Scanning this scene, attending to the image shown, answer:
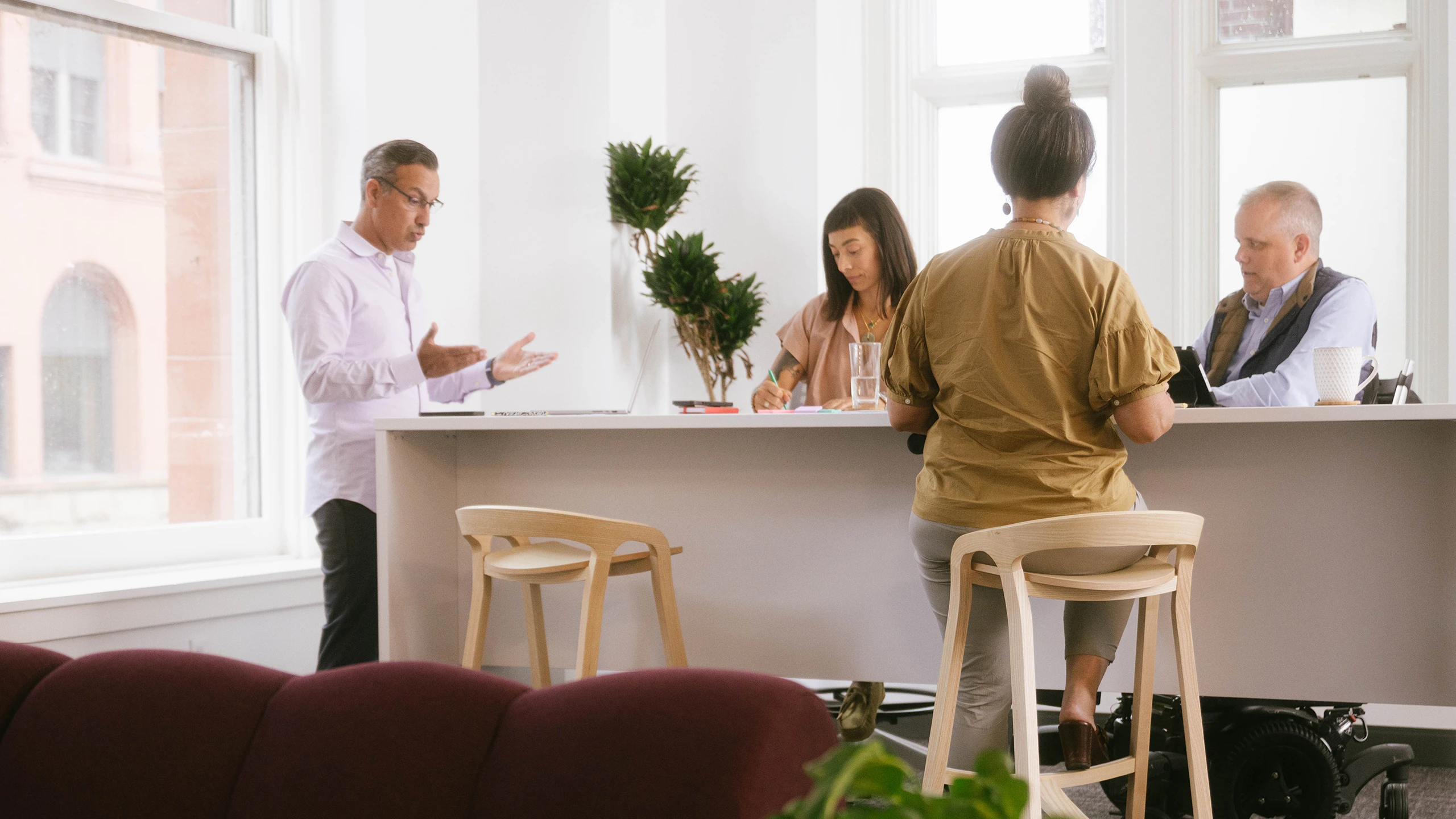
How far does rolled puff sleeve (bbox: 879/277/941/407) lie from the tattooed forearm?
160 cm

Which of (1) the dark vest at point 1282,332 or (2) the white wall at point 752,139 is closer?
(1) the dark vest at point 1282,332

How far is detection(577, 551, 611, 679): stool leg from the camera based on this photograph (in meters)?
2.17

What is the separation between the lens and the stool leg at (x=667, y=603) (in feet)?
7.71

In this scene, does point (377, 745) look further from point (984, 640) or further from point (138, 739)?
point (984, 640)

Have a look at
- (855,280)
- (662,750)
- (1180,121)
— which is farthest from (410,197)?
(1180,121)

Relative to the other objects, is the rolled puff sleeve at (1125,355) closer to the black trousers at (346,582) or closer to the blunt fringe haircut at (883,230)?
the blunt fringe haircut at (883,230)

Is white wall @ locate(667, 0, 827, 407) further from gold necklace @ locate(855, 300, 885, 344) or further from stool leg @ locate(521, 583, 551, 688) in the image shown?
stool leg @ locate(521, 583, 551, 688)

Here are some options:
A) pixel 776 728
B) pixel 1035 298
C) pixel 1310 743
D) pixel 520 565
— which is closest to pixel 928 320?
pixel 1035 298

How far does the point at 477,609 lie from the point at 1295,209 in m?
2.43

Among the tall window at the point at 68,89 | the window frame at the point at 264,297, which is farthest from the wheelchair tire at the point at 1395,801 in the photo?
the tall window at the point at 68,89

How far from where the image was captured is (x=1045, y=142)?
6.30 feet

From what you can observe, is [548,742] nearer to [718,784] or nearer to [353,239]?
[718,784]

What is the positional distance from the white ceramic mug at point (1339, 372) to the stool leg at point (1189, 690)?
52cm

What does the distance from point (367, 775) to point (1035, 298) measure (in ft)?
4.47
